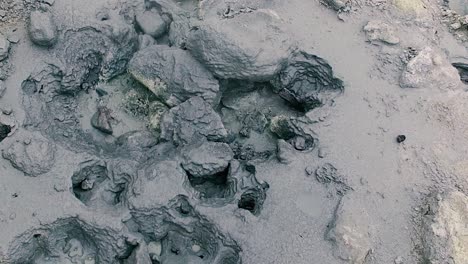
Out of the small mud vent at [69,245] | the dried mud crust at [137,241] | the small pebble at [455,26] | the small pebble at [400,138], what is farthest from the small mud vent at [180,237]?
the small pebble at [455,26]

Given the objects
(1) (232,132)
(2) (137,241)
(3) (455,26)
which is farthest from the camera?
(3) (455,26)

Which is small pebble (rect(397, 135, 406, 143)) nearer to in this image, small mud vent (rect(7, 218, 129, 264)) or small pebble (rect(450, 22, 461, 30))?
small pebble (rect(450, 22, 461, 30))

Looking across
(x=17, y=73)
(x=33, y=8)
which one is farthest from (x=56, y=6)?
(x=17, y=73)

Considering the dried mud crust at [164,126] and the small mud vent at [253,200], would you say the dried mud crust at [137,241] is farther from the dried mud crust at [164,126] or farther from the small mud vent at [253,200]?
the small mud vent at [253,200]

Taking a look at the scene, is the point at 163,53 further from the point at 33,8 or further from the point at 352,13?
the point at 352,13

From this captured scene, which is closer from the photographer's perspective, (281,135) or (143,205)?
(143,205)

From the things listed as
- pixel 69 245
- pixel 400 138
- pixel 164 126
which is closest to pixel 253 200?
pixel 164 126

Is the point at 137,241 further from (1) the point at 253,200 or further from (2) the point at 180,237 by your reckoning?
(1) the point at 253,200
